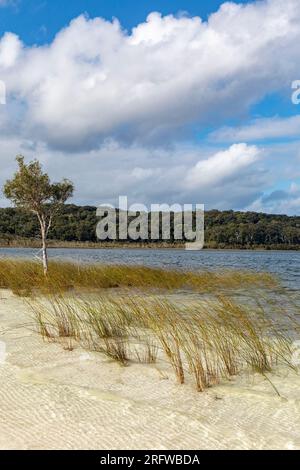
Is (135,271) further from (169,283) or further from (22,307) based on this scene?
(22,307)

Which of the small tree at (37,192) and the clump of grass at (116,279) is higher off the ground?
the small tree at (37,192)

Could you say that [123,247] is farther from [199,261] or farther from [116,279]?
[116,279]

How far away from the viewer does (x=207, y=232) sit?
10962 cm

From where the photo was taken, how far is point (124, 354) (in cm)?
578

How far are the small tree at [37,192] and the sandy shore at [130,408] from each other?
45.4 ft

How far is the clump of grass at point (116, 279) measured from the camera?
50.1ft

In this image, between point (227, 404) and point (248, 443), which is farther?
point (227, 404)

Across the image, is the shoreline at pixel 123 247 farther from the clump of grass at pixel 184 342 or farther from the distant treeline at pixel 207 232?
the clump of grass at pixel 184 342

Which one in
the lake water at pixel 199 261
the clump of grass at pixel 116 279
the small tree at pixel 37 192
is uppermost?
the small tree at pixel 37 192

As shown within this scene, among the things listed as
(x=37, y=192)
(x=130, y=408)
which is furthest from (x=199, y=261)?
(x=130, y=408)

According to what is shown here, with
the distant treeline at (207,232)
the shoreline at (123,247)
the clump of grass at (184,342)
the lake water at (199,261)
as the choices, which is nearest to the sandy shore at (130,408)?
the clump of grass at (184,342)

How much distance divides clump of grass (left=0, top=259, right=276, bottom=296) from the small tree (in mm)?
2019
